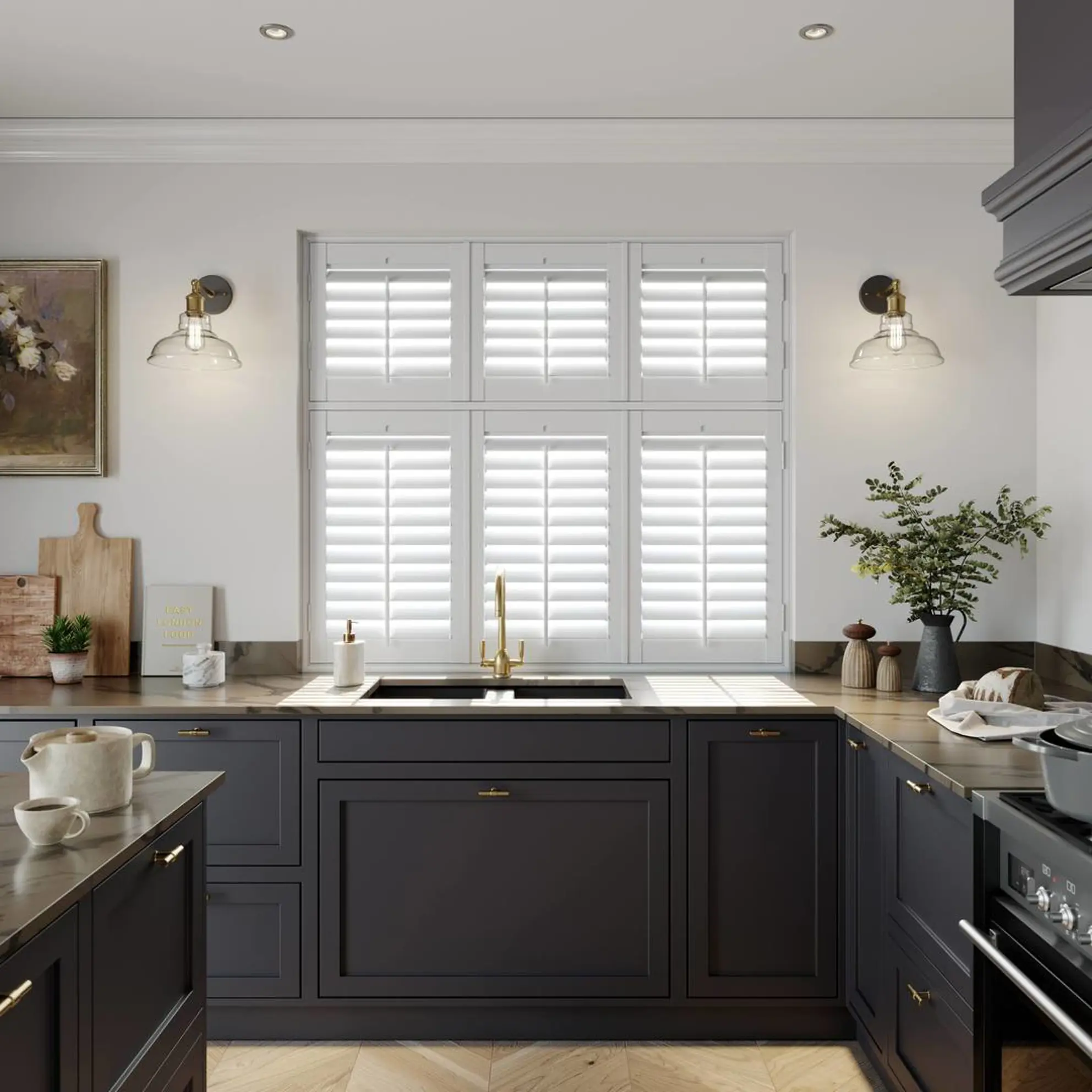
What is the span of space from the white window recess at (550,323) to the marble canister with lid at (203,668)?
1.17 m

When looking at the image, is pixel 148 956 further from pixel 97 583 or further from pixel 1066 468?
pixel 1066 468

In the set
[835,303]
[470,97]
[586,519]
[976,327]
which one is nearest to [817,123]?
[835,303]

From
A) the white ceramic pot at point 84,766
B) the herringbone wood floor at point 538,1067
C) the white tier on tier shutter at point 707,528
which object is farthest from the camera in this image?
the white tier on tier shutter at point 707,528

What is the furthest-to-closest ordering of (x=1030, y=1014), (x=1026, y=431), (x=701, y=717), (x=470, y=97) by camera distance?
(x=1026, y=431)
(x=470, y=97)
(x=701, y=717)
(x=1030, y=1014)

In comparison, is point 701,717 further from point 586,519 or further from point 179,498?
point 179,498

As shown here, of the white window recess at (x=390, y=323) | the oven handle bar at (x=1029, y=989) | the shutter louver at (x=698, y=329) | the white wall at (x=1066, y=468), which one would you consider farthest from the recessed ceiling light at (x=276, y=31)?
the oven handle bar at (x=1029, y=989)

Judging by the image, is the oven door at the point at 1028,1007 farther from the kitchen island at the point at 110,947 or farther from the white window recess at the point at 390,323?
the white window recess at the point at 390,323

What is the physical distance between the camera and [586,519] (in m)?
3.25

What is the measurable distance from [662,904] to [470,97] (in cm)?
238

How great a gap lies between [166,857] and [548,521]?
6.13ft

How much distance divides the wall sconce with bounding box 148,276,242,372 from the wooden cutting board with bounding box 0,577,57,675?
2.66ft

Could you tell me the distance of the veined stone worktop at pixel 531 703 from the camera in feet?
8.23

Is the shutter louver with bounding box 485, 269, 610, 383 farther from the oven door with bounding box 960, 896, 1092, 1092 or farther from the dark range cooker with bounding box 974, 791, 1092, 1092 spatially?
the oven door with bounding box 960, 896, 1092, 1092

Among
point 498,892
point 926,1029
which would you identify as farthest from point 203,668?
point 926,1029
